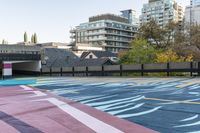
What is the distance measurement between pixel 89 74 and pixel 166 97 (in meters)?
21.4

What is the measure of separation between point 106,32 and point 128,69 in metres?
104

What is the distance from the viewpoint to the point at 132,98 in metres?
12.8

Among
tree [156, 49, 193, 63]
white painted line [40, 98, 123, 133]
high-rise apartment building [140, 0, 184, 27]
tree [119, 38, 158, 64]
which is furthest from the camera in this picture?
high-rise apartment building [140, 0, 184, 27]

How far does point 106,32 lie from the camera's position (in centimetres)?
13250

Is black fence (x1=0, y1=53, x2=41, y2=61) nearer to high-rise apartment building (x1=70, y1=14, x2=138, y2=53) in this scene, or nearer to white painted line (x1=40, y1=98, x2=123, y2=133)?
white painted line (x1=40, y1=98, x2=123, y2=133)

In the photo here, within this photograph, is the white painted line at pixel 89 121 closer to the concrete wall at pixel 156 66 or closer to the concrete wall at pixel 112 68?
the concrete wall at pixel 156 66

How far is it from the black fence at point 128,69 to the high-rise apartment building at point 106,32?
299 feet

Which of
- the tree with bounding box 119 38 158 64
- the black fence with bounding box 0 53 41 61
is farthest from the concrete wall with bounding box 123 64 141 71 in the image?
the tree with bounding box 119 38 158 64

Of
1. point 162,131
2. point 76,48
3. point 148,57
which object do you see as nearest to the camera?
point 162,131

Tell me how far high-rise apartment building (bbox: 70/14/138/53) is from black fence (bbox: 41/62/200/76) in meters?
91.1

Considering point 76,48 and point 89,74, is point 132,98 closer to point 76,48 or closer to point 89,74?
point 89,74

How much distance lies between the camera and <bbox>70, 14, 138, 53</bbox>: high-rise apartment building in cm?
13238

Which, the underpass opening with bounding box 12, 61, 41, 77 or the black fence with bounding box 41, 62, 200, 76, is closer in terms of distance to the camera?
the black fence with bounding box 41, 62, 200, 76

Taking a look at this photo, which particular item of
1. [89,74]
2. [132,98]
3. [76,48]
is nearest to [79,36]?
[76,48]
